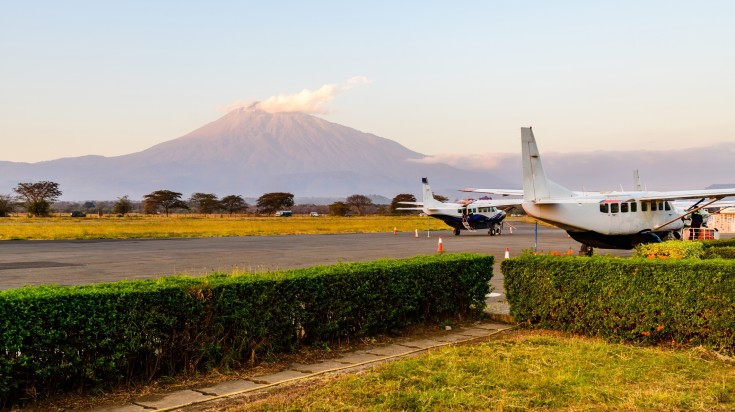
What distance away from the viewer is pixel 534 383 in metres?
6.05

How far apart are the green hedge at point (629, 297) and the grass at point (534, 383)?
15.8 inches

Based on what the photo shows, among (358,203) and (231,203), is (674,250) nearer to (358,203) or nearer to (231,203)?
(358,203)

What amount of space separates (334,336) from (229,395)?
94.1 inches

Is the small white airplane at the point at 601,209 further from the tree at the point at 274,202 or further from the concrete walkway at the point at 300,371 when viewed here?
the tree at the point at 274,202

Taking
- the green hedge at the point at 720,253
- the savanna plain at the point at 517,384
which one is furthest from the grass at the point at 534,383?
the green hedge at the point at 720,253

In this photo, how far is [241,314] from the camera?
→ 7.17 m

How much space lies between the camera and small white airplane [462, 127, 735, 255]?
22.4 metres

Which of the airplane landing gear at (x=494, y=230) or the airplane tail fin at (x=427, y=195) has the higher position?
the airplane tail fin at (x=427, y=195)

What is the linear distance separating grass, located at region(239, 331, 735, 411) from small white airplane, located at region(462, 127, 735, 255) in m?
15.3

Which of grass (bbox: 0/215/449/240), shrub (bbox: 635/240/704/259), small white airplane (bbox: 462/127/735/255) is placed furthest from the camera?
grass (bbox: 0/215/449/240)

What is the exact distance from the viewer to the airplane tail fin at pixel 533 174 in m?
22.6

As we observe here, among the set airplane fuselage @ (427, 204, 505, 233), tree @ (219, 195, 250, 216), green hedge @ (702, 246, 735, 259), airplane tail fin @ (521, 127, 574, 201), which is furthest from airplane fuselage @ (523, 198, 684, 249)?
tree @ (219, 195, 250, 216)

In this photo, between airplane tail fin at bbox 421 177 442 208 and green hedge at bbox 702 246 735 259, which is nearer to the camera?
green hedge at bbox 702 246 735 259

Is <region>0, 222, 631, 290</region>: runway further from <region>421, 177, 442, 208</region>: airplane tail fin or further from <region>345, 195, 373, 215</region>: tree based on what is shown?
<region>345, 195, 373, 215</region>: tree
